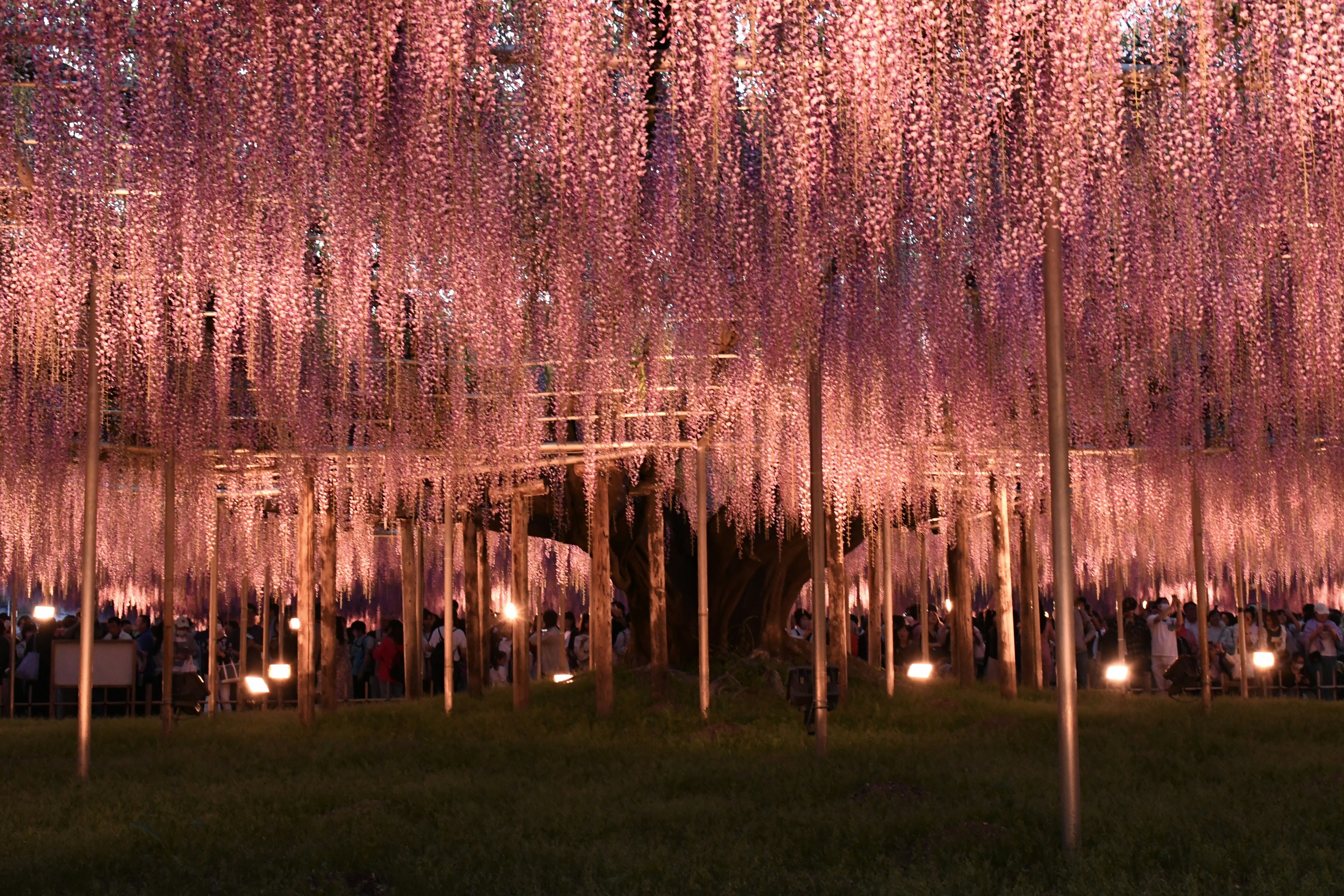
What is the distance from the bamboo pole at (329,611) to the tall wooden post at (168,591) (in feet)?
7.09

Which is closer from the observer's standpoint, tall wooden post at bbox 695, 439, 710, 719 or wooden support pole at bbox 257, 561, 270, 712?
tall wooden post at bbox 695, 439, 710, 719

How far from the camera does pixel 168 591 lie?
40.1 feet

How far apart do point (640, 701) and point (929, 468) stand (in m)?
4.03

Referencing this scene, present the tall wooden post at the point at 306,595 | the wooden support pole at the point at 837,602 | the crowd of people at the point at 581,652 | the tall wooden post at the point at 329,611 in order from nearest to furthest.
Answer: the tall wooden post at the point at 306,595
the tall wooden post at the point at 329,611
the wooden support pole at the point at 837,602
the crowd of people at the point at 581,652

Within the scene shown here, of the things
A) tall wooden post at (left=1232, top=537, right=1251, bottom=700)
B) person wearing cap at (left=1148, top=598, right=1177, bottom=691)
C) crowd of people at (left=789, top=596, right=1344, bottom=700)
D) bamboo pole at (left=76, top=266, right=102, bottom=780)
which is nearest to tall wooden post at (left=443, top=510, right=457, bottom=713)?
bamboo pole at (left=76, top=266, right=102, bottom=780)

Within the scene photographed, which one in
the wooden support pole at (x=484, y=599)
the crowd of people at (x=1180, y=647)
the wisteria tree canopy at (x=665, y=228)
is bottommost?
the crowd of people at (x=1180, y=647)

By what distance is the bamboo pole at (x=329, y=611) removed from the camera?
14.6 metres

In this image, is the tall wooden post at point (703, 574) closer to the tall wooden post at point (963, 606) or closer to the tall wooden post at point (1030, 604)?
the tall wooden post at point (963, 606)

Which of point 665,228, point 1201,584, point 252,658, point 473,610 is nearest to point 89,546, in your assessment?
point 665,228

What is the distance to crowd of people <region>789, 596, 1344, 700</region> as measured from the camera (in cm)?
1783

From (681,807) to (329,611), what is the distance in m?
7.74

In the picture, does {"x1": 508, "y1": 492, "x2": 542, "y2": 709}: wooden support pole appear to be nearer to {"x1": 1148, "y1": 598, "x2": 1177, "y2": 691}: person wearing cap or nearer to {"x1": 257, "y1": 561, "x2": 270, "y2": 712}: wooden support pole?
{"x1": 257, "y1": 561, "x2": 270, "y2": 712}: wooden support pole

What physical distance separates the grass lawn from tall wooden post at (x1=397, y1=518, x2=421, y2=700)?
4.84 m

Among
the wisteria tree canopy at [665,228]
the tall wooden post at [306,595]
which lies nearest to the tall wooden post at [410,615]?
the tall wooden post at [306,595]
